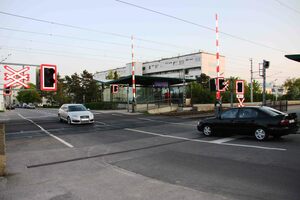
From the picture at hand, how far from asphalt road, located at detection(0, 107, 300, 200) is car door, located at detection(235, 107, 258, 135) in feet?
1.48

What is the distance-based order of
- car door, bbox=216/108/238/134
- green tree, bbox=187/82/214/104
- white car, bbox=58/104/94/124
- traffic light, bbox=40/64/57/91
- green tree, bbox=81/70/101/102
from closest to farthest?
traffic light, bbox=40/64/57/91 < car door, bbox=216/108/238/134 < white car, bbox=58/104/94/124 < green tree, bbox=187/82/214/104 < green tree, bbox=81/70/101/102

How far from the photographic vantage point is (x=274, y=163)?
6.71 metres

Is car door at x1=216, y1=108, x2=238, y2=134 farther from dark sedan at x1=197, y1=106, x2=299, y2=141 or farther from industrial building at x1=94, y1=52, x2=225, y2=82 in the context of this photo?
industrial building at x1=94, y1=52, x2=225, y2=82

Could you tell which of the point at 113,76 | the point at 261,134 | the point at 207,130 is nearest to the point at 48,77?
the point at 207,130

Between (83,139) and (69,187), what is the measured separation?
661 cm

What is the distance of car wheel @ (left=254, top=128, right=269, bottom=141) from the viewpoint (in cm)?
1001

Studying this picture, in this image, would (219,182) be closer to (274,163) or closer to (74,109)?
(274,163)

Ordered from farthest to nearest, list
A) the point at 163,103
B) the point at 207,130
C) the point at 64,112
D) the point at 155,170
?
the point at 163,103
the point at 64,112
the point at 207,130
the point at 155,170

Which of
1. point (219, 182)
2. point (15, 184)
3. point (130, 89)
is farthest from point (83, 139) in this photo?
point (130, 89)

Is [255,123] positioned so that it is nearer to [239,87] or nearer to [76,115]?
[239,87]

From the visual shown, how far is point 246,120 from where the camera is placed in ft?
34.9

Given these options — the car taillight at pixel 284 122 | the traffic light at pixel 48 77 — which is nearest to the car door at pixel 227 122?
the car taillight at pixel 284 122

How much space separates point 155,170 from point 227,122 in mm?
5819

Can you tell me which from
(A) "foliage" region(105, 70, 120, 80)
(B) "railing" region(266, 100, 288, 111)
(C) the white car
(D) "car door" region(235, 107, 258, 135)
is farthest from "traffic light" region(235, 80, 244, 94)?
(A) "foliage" region(105, 70, 120, 80)
